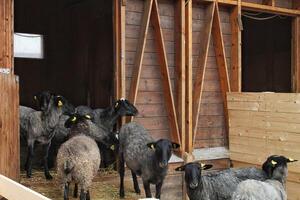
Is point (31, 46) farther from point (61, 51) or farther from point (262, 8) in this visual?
point (262, 8)

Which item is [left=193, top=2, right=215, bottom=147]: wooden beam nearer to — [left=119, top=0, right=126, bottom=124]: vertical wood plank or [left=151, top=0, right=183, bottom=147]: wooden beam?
[left=151, top=0, right=183, bottom=147]: wooden beam

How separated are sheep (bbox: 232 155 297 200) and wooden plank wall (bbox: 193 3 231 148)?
8.96 feet

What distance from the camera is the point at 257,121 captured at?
8.12m

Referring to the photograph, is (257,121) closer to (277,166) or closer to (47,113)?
(277,166)

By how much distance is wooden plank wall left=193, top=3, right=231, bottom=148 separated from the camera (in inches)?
343

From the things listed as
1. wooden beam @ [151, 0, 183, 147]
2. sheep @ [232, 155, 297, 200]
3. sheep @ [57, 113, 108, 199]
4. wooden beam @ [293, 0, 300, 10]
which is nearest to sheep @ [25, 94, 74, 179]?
sheep @ [57, 113, 108, 199]

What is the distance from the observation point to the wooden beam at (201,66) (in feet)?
27.7

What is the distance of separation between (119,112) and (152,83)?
108cm

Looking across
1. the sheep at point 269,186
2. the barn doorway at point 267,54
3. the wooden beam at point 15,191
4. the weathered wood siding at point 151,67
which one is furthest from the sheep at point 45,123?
the barn doorway at point 267,54

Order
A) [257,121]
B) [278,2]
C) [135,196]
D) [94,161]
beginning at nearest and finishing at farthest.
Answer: [94,161]
[135,196]
[257,121]
[278,2]

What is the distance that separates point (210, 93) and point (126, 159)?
3.10 meters

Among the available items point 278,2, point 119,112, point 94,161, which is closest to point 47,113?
point 119,112

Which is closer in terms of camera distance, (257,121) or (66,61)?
(257,121)

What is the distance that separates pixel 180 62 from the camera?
821cm
